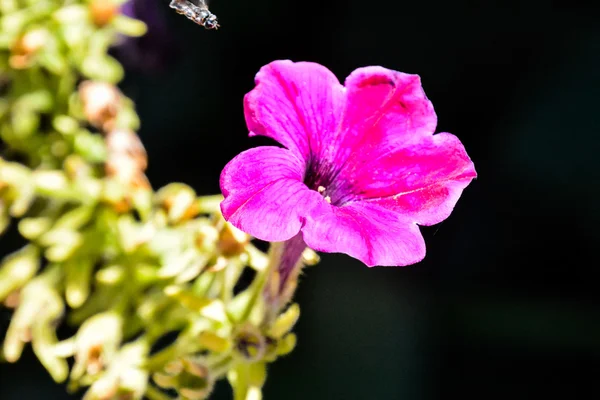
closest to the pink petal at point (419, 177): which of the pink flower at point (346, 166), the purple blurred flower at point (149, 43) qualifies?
the pink flower at point (346, 166)

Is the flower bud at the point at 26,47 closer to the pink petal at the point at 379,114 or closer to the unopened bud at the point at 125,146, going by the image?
the unopened bud at the point at 125,146

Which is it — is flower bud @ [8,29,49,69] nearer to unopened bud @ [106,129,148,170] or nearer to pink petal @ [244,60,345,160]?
unopened bud @ [106,129,148,170]

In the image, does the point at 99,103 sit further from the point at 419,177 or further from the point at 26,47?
the point at 419,177

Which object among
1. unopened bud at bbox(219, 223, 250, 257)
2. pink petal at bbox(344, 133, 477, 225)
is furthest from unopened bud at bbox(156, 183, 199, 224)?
pink petal at bbox(344, 133, 477, 225)

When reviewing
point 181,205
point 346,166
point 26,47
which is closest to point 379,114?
point 346,166

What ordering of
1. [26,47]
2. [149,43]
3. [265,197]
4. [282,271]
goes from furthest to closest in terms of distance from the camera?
[149,43]
[26,47]
[282,271]
[265,197]

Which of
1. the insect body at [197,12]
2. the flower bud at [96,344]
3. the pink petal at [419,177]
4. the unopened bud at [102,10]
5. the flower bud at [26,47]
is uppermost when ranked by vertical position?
the insect body at [197,12]

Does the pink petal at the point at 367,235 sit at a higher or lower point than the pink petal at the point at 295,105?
lower
